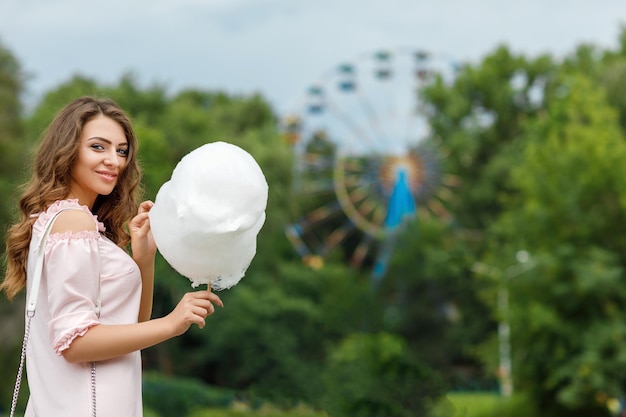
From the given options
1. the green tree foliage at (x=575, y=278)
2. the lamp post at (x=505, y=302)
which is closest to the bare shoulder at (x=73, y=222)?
the green tree foliage at (x=575, y=278)

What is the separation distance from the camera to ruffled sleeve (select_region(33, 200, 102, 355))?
238 cm

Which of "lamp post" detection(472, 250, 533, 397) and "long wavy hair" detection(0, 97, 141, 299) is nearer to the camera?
"long wavy hair" detection(0, 97, 141, 299)

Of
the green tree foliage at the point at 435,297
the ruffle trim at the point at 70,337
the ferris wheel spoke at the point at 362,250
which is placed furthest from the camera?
the ferris wheel spoke at the point at 362,250

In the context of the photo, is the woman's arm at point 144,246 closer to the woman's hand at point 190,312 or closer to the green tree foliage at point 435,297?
the woman's hand at point 190,312

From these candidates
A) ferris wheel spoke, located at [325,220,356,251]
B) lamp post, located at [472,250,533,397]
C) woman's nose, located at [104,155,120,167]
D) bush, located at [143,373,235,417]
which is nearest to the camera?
woman's nose, located at [104,155,120,167]

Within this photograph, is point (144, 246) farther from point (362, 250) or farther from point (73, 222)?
point (362, 250)

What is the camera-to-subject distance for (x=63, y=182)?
2.61 metres

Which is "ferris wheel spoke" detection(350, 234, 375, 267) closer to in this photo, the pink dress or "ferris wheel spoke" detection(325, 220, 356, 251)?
"ferris wheel spoke" detection(325, 220, 356, 251)

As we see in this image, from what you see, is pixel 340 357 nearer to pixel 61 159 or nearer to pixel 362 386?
pixel 362 386

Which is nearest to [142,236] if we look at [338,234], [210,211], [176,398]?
[210,211]

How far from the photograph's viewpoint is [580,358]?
21047mm

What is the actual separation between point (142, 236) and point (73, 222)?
0.26 meters

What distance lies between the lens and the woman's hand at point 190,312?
241 cm

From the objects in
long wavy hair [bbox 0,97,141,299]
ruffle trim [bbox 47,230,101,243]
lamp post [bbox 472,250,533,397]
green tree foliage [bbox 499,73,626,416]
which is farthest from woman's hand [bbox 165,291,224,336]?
lamp post [bbox 472,250,533,397]
